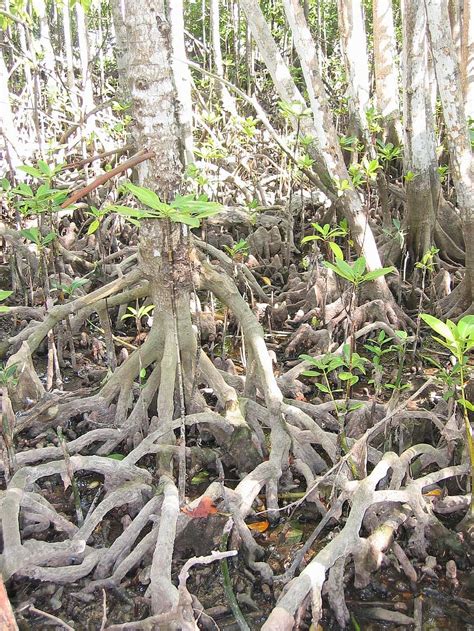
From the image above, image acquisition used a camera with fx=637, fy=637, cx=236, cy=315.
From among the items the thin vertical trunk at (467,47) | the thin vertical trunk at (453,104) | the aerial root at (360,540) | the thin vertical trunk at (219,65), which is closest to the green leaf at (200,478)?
the aerial root at (360,540)

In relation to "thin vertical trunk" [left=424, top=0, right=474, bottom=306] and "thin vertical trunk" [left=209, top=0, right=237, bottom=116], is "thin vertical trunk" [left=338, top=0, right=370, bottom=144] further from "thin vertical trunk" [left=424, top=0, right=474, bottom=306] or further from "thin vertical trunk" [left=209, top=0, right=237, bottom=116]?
"thin vertical trunk" [left=424, top=0, right=474, bottom=306]

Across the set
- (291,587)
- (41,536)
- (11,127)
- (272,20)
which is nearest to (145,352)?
(41,536)

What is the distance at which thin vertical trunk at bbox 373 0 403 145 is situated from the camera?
7668 millimetres

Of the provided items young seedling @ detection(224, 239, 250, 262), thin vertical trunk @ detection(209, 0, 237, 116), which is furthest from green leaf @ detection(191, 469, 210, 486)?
thin vertical trunk @ detection(209, 0, 237, 116)

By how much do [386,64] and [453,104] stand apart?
389 centimetres

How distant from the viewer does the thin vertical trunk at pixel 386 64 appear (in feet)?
25.2

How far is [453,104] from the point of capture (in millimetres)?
4266

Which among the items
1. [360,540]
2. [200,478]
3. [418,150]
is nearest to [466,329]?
[360,540]

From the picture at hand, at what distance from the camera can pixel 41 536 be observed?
8.89 feet

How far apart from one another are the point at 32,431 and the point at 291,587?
6.33 ft

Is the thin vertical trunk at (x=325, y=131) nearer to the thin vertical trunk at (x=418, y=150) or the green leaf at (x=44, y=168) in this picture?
the thin vertical trunk at (x=418, y=150)

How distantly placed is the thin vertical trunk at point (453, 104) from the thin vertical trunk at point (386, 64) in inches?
142

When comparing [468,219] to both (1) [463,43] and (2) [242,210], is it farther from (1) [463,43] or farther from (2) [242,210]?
(1) [463,43]

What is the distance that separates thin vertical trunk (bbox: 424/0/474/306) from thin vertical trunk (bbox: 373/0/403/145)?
361 cm
